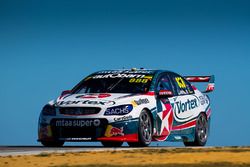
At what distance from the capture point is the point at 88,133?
16.8m

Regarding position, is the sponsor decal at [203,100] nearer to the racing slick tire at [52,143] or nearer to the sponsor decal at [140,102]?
the sponsor decal at [140,102]

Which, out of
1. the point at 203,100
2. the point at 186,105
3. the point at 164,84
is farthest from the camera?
the point at 203,100

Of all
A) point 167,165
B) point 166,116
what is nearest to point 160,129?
point 166,116

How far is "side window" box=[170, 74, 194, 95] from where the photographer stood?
63.4 ft

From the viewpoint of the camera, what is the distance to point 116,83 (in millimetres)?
18109

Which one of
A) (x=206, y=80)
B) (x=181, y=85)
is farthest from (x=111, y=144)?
(x=206, y=80)

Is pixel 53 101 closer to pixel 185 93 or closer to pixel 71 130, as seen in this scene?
pixel 71 130

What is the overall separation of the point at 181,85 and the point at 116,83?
2111 mm

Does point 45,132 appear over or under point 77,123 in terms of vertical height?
under

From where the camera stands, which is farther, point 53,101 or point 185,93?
point 185,93

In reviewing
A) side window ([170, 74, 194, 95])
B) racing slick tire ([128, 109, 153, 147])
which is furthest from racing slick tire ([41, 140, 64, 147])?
side window ([170, 74, 194, 95])

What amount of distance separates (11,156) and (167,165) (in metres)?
2.74

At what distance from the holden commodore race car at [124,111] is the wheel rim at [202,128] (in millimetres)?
72

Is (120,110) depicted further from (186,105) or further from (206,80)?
(206,80)
